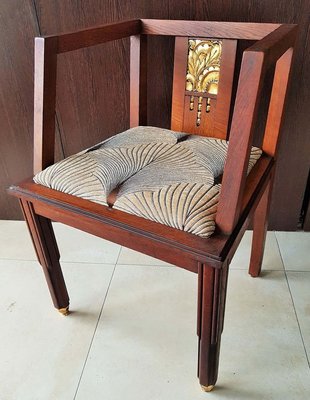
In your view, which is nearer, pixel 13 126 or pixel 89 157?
pixel 89 157

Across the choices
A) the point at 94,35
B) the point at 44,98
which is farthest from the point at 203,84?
the point at 44,98

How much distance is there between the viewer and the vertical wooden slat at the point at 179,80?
913mm

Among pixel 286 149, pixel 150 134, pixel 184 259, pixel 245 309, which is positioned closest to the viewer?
Result: pixel 184 259

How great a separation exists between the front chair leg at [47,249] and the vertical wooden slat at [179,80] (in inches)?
17.2

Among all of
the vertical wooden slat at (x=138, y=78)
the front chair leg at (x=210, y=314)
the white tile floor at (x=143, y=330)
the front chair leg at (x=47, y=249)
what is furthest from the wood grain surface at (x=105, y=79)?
the front chair leg at (x=210, y=314)

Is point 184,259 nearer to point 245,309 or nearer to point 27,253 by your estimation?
point 245,309

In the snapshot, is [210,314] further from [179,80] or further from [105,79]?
[105,79]

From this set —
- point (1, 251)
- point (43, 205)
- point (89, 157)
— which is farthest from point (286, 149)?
point (1, 251)

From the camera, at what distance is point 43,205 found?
77 cm

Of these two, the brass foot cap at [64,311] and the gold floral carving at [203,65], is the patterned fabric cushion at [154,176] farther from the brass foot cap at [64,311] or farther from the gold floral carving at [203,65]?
the brass foot cap at [64,311]

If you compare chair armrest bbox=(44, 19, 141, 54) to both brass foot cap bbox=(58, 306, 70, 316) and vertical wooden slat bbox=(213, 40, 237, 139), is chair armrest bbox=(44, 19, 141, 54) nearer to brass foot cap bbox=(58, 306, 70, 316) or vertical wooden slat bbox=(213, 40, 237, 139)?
vertical wooden slat bbox=(213, 40, 237, 139)

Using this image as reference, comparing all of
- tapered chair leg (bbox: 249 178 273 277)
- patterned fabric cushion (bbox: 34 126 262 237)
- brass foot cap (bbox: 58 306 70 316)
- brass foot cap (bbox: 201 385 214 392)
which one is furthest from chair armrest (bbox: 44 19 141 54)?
brass foot cap (bbox: 201 385 214 392)

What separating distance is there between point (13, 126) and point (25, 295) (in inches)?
22.8

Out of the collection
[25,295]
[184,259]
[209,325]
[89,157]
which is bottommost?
[25,295]
